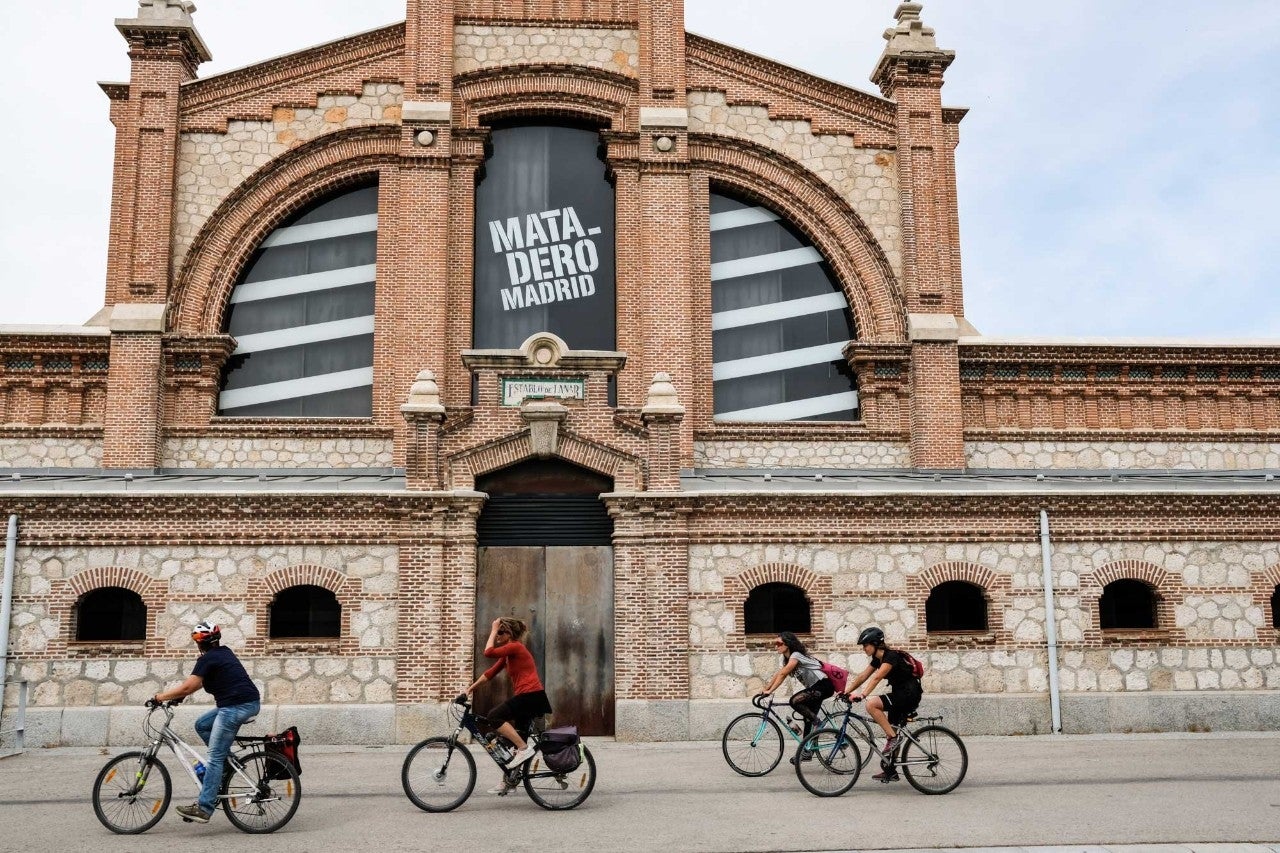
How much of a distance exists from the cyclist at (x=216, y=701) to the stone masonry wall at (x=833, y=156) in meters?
14.1

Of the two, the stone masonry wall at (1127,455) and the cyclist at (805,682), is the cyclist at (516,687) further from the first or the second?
the stone masonry wall at (1127,455)

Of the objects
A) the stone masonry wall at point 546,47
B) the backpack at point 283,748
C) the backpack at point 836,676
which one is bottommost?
the backpack at point 283,748

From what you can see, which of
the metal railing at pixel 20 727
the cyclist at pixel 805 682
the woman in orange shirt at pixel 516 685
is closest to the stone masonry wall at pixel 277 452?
the metal railing at pixel 20 727

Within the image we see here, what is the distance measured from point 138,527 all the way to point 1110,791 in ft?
43.2

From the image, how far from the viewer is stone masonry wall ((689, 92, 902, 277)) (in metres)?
21.0

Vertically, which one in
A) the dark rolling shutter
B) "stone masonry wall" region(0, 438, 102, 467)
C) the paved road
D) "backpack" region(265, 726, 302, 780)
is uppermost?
"stone masonry wall" region(0, 438, 102, 467)

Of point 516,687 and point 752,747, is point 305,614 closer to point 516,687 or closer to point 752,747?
point 516,687

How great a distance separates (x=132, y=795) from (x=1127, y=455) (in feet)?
57.0

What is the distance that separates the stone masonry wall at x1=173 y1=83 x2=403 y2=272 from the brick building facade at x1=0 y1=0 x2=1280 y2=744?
6 centimetres

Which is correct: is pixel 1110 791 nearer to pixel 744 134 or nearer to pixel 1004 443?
pixel 1004 443

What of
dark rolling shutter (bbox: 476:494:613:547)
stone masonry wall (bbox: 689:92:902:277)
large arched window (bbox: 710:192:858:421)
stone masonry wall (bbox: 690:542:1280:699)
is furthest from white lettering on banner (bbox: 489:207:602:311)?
stone masonry wall (bbox: 690:542:1280:699)

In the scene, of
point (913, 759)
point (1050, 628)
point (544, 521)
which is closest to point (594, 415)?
point (544, 521)

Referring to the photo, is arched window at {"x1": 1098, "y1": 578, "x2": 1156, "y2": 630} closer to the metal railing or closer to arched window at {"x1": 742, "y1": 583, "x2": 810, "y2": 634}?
arched window at {"x1": 742, "y1": 583, "x2": 810, "y2": 634}

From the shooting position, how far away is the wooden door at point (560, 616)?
16328mm
